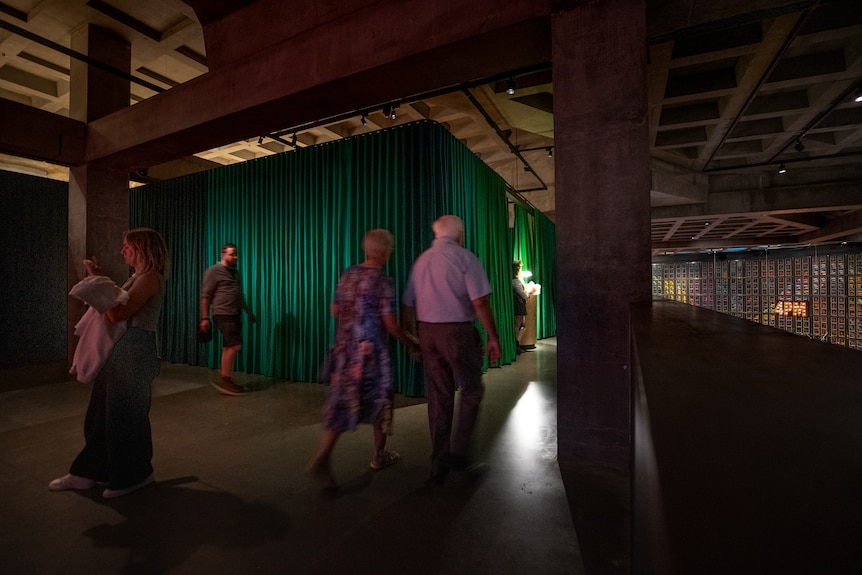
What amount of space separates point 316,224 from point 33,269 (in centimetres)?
504

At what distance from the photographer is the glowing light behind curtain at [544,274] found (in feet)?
29.4

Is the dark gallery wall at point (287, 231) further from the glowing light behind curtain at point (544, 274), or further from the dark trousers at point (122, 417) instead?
the dark trousers at point (122, 417)

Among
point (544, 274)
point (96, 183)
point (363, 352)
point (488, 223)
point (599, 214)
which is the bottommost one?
point (363, 352)

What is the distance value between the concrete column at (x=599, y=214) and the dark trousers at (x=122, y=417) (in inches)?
94.7

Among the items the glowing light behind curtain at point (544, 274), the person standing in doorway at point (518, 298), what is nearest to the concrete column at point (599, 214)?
the person standing in doorway at point (518, 298)

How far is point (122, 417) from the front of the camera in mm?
2121

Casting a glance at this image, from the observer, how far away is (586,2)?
2.50 m

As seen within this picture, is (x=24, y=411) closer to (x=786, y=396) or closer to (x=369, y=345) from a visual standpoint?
(x=369, y=345)

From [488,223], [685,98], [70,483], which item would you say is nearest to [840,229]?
[685,98]

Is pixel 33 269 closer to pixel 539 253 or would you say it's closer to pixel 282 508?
pixel 282 508

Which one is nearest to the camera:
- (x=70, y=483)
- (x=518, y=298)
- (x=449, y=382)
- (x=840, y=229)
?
(x=70, y=483)

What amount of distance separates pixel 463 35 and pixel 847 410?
9.96 ft

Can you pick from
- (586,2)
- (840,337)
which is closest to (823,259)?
(840,337)

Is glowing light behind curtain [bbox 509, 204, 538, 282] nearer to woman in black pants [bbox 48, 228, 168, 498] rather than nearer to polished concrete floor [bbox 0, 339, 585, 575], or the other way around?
polished concrete floor [bbox 0, 339, 585, 575]
